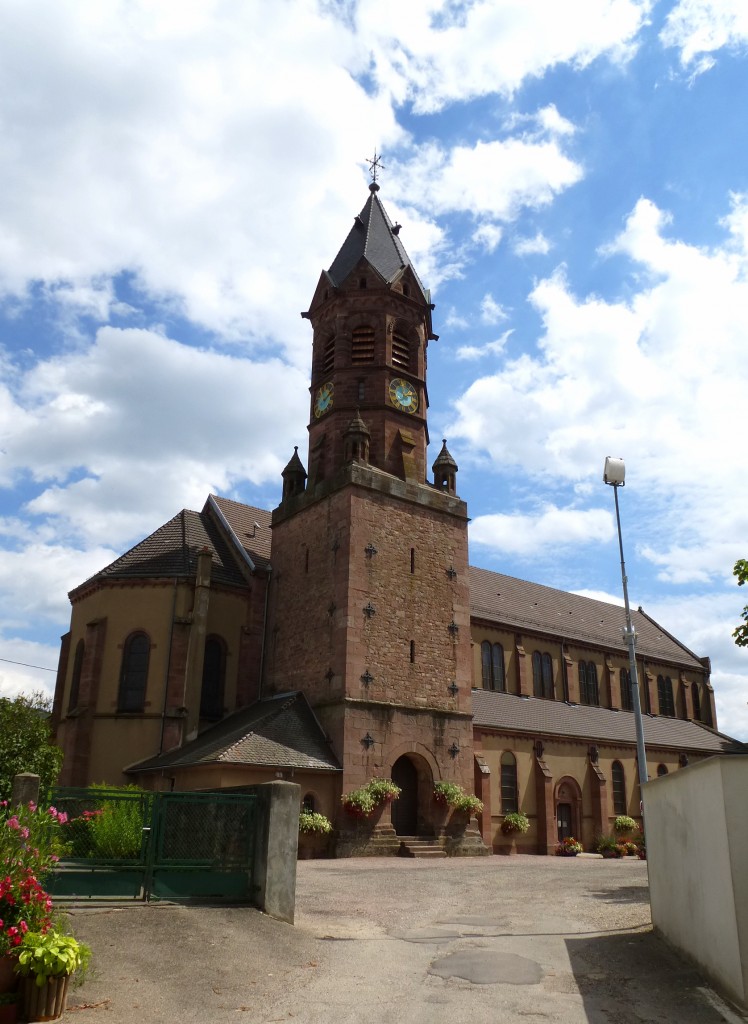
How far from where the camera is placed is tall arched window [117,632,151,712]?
Answer: 30.3m

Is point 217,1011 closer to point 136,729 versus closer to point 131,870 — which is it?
point 131,870

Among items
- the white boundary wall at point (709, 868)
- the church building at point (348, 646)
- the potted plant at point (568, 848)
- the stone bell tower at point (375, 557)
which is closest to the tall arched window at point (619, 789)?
the church building at point (348, 646)

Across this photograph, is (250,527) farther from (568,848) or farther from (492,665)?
(568,848)

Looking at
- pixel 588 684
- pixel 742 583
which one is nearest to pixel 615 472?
pixel 742 583

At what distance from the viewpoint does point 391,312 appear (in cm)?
3425

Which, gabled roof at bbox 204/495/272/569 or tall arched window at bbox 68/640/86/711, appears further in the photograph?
gabled roof at bbox 204/495/272/569

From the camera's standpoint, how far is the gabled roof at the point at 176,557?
104 feet

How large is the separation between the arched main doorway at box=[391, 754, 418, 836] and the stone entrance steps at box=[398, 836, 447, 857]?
68 cm

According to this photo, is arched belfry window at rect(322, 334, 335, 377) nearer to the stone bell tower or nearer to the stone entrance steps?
the stone bell tower

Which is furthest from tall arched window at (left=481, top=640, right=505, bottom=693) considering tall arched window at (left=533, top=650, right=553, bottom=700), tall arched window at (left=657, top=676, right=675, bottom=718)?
tall arched window at (left=657, top=676, right=675, bottom=718)

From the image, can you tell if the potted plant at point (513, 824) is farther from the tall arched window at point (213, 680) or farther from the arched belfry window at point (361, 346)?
the arched belfry window at point (361, 346)

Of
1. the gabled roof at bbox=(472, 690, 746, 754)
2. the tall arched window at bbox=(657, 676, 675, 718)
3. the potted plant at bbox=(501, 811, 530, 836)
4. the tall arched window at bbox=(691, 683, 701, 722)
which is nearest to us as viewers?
the potted plant at bbox=(501, 811, 530, 836)

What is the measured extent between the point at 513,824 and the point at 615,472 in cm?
1797

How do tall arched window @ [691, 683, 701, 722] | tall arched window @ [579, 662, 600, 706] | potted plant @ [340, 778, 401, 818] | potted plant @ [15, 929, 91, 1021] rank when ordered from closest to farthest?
Result: potted plant @ [15, 929, 91, 1021], potted plant @ [340, 778, 401, 818], tall arched window @ [579, 662, 600, 706], tall arched window @ [691, 683, 701, 722]
